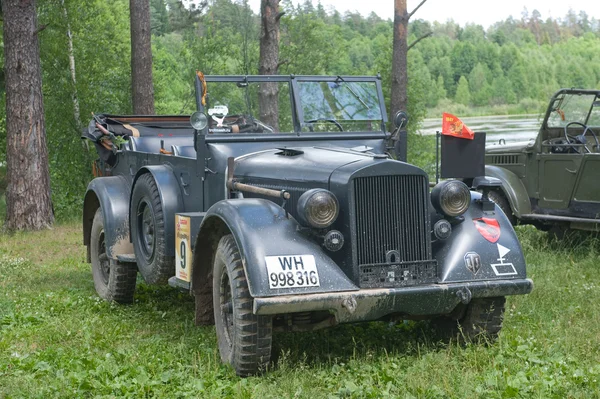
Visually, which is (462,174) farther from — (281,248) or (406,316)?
(281,248)

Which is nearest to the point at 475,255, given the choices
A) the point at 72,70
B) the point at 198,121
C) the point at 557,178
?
the point at 198,121

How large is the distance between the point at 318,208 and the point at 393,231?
522 mm

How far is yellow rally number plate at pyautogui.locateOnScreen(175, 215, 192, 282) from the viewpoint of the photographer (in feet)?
20.5

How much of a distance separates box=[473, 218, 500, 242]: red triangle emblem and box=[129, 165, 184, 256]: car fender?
2.41 metres

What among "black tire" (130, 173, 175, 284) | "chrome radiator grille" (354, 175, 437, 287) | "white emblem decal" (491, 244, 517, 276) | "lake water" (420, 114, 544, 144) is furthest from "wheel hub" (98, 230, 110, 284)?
"lake water" (420, 114, 544, 144)

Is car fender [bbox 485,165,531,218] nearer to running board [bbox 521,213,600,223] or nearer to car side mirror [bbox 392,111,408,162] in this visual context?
running board [bbox 521,213,600,223]

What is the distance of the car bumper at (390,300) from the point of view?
5000 millimetres

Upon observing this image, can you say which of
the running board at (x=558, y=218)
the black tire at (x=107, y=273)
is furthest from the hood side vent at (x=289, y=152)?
the running board at (x=558, y=218)

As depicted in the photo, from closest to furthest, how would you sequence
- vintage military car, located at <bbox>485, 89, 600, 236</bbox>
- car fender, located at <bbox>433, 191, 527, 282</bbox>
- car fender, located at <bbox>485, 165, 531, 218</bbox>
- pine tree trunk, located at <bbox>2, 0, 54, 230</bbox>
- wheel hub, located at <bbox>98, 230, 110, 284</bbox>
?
car fender, located at <bbox>433, 191, 527, 282</bbox>
wheel hub, located at <bbox>98, 230, 110, 284</bbox>
vintage military car, located at <bbox>485, 89, 600, 236</bbox>
car fender, located at <bbox>485, 165, 531, 218</bbox>
pine tree trunk, located at <bbox>2, 0, 54, 230</bbox>

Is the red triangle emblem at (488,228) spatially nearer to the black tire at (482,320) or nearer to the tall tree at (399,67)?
the black tire at (482,320)

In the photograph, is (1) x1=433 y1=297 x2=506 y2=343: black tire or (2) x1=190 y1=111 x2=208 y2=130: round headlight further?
(2) x1=190 y1=111 x2=208 y2=130: round headlight

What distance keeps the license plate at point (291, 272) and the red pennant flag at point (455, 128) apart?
4.80ft

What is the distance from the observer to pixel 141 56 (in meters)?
15.6

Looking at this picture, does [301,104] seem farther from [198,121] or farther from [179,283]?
→ [179,283]
